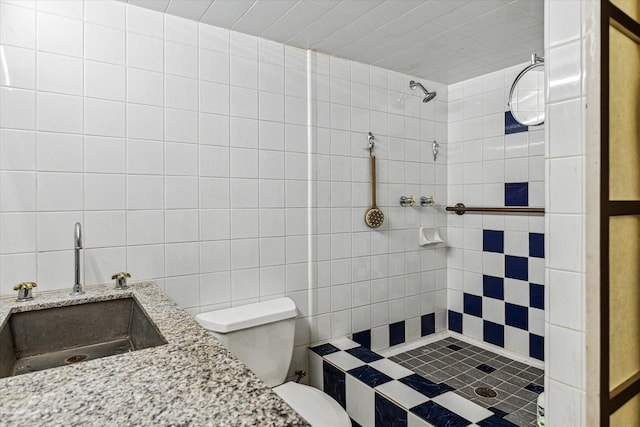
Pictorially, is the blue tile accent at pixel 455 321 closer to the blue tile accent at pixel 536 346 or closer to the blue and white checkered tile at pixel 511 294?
the blue and white checkered tile at pixel 511 294

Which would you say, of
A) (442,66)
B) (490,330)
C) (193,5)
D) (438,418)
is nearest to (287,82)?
(193,5)

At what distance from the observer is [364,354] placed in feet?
6.25

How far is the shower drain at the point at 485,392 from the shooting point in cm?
188

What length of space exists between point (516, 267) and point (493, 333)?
47 cm

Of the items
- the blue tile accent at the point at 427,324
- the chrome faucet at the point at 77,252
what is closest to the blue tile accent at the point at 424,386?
the blue tile accent at the point at 427,324

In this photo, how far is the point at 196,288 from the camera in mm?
1722

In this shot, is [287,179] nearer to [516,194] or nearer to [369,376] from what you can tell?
[369,376]

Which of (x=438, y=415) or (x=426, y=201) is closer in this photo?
(x=438, y=415)

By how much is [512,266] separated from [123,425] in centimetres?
231

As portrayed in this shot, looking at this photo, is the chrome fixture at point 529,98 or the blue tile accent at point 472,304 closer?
the chrome fixture at point 529,98

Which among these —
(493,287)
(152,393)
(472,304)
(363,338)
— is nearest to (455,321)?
(472,304)

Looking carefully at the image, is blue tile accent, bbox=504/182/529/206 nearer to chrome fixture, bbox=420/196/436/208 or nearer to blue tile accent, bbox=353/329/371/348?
chrome fixture, bbox=420/196/436/208

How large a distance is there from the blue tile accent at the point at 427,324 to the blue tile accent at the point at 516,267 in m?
0.58

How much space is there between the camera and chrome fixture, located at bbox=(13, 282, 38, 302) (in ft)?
4.09
